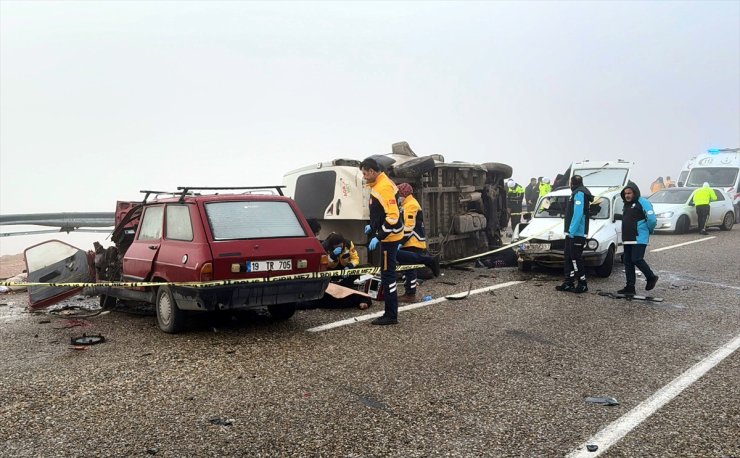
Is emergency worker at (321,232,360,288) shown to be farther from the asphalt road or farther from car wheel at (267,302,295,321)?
car wheel at (267,302,295,321)

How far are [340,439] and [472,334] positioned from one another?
3.00m

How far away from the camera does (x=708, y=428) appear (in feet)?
13.0

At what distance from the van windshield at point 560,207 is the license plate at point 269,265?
6883 mm

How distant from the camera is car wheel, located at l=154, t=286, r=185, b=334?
6.39 meters

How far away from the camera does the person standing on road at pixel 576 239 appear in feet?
29.8

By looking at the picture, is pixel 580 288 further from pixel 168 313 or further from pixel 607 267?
pixel 168 313

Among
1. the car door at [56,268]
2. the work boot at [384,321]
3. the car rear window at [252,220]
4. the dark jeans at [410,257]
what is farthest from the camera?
the dark jeans at [410,257]

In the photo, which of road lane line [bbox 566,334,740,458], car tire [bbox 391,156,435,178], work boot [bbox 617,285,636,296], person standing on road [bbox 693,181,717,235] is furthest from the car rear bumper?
person standing on road [bbox 693,181,717,235]

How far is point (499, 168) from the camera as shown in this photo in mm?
13398

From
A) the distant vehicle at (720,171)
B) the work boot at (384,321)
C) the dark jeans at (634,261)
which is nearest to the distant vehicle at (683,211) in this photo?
the distant vehicle at (720,171)

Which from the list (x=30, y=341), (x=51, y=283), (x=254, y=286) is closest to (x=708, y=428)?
(x=254, y=286)

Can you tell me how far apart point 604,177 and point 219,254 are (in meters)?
10.7

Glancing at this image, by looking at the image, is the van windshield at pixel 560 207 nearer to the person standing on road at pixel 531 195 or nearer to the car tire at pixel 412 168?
the car tire at pixel 412 168

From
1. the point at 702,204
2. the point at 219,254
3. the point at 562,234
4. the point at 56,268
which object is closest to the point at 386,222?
the point at 219,254
